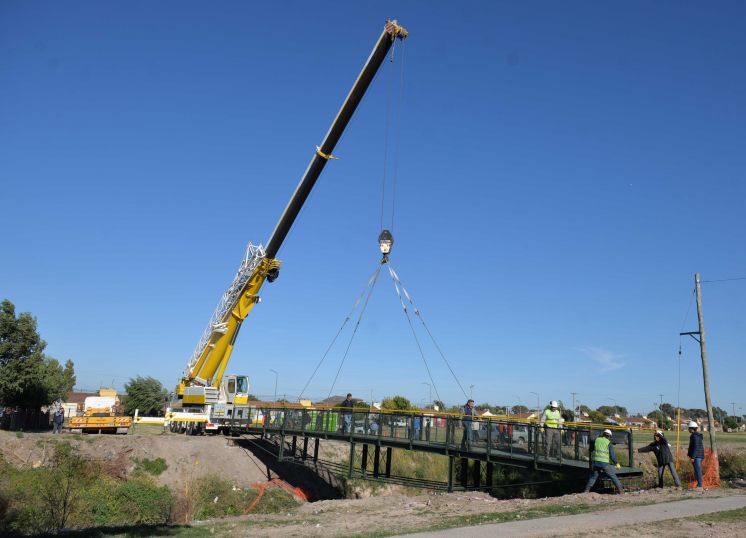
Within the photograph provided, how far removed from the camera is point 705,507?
486 inches

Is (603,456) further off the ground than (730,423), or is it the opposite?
(603,456)

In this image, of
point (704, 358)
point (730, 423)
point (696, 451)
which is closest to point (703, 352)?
point (704, 358)

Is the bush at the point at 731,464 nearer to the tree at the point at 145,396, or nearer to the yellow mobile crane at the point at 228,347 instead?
the yellow mobile crane at the point at 228,347

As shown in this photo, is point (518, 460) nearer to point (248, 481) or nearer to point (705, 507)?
point (705, 507)

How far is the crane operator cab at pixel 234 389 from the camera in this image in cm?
3359

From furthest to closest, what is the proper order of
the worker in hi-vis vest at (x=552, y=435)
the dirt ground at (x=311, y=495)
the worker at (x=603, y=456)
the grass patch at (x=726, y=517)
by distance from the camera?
the worker in hi-vis vest at (x=552, y=435)
the worker at (x=603, y=456)
the dirt ground at (x=311, y=495)
the grass patch at (x=726, y=517)

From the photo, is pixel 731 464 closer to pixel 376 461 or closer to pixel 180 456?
pixel 376 461

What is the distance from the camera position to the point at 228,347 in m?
32.2

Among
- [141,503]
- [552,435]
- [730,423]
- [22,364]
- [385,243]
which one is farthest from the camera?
[730,423]

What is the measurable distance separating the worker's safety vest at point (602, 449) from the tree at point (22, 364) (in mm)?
37568

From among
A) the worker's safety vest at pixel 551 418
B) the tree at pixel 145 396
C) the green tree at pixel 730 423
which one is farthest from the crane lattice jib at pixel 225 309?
the green tree at pixel 730 423

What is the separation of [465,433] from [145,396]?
4935 centimetres

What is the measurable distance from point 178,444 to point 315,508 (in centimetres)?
1647

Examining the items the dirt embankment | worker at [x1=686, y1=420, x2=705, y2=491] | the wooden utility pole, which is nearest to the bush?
the wooden utility pole
